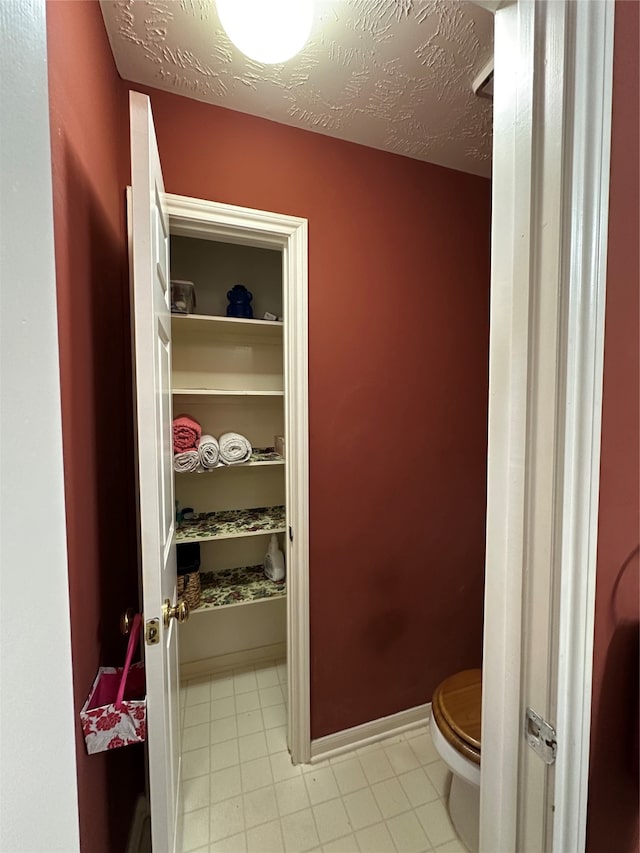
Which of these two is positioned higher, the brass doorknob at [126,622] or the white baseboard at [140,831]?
the brass doorknob at [126,622]

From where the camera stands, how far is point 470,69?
111cm

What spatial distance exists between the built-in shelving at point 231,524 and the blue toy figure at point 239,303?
1.06 metres

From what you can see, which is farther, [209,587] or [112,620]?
[209,587]

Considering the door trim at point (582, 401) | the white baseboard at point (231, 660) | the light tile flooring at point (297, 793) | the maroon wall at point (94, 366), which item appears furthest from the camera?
the white baseboard at point (231, 660)

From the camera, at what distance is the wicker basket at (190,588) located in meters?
1.73

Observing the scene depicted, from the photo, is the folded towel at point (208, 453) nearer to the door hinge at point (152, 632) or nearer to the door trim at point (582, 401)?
the door hinge at point (152, 632)

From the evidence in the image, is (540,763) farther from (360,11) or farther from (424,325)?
(360,11)

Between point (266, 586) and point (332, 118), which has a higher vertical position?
point (332, 118)

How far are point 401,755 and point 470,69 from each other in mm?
2535

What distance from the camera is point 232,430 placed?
6.55 ft

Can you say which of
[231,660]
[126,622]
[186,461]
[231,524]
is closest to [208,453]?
[186,461]

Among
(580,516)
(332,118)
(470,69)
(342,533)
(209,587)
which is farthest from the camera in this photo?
(209,587)

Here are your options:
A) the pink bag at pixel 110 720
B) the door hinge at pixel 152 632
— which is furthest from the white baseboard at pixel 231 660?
the door hinge at pixel 152 632

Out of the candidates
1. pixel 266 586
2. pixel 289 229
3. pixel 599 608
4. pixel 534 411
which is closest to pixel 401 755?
pixel 266 586
